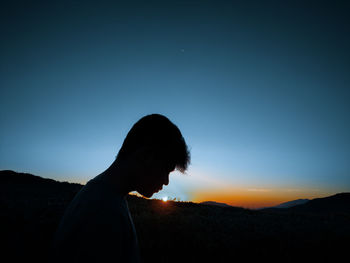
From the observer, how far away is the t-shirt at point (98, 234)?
88 centimetres

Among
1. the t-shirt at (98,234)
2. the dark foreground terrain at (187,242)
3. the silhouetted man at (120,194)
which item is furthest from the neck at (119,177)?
the dark foreground terrain at (187,242)

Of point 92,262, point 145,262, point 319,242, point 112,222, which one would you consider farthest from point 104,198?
point 319,242

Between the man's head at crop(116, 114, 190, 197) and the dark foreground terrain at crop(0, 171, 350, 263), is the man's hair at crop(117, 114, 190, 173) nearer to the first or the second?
the man's head at crop(116, 114, 190, 197)

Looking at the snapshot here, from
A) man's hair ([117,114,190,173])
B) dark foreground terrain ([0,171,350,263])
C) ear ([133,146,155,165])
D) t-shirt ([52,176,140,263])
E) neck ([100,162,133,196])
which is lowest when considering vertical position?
dark foreground terrain ([0,171,350,263])

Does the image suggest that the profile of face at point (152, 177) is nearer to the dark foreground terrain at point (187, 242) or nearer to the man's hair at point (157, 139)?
the man's hair at point (157, 139)

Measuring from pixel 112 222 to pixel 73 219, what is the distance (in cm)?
22

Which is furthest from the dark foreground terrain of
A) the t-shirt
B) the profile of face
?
the t-shirt

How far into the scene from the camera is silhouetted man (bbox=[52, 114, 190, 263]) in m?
0.90

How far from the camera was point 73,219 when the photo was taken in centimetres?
97

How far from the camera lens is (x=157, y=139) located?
1.39m

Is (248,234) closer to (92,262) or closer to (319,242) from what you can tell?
(319,242)

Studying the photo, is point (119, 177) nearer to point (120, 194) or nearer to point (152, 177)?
point (120, 194)

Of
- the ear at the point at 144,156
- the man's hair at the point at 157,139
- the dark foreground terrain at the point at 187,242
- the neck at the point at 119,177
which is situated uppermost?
the man's hair at the point at 157,139

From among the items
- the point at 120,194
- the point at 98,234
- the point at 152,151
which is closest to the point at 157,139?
the point at 152,151
